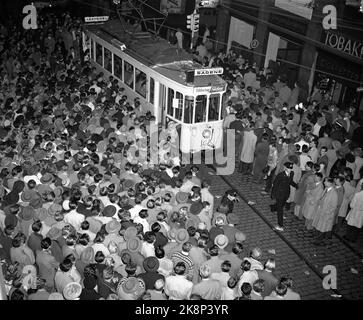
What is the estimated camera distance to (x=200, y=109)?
12836mm

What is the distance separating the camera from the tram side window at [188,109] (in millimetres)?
12602

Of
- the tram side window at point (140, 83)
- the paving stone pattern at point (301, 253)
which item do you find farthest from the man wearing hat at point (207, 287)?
the tram side window at point (140, 83)

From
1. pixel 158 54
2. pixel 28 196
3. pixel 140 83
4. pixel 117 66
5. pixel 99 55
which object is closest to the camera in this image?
pixel 28 196

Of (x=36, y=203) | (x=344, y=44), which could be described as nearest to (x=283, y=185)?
(x=36, y=203)

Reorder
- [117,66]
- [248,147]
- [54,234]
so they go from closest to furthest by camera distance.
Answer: [54,234] → [248,147] → [117,66]

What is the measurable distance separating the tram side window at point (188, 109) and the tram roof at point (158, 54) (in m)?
0.41

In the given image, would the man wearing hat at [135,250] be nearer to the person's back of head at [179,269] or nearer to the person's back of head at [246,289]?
the person's back of head at [179,269]

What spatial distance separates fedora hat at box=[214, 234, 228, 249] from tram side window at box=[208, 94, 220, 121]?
5.58m

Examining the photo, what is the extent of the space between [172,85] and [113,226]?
231 inches

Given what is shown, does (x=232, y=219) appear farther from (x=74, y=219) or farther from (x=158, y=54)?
(x=158, y=54)

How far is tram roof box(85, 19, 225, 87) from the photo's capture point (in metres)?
13.1

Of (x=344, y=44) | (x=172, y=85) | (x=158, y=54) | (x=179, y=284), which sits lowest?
(x=179, y=284)

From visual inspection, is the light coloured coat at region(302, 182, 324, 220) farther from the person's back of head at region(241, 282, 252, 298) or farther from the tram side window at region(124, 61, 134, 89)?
the tram side window at region(124, 61, 134, 89)

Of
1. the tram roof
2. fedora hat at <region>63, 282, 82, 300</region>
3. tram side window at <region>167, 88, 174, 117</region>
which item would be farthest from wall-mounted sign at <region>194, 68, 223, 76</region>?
fedora hat at <region>63, 282, 82, 300</region>
